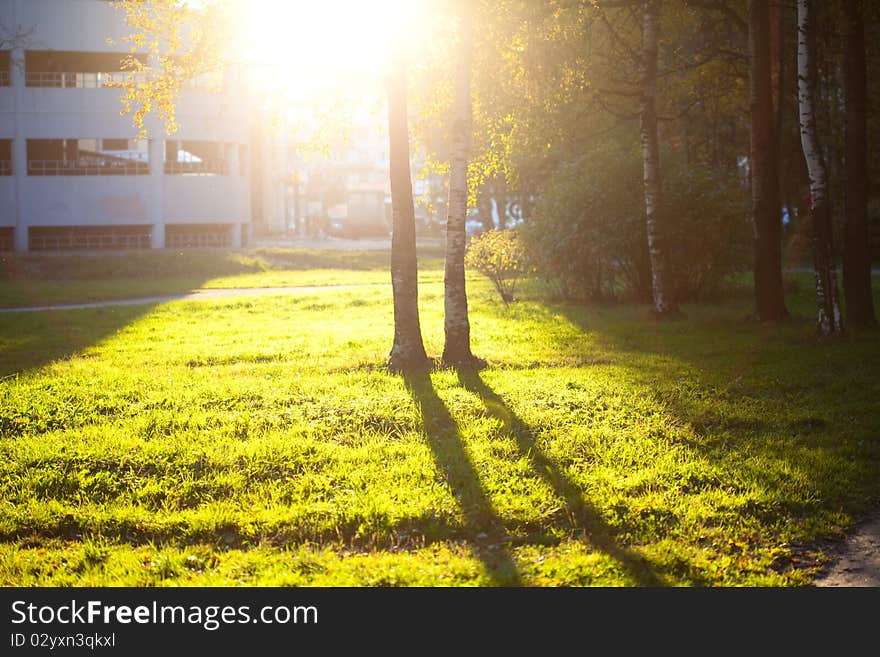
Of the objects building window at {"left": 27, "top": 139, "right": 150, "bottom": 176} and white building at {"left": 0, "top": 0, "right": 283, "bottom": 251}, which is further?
building window at {"left": 27, "top": 139, "right": 150, "bottom": 176}

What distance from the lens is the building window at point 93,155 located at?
4378 cm

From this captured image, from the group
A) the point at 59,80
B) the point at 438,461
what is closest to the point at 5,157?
the point at 59,80

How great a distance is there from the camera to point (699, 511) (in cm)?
611

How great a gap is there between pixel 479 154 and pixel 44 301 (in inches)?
500

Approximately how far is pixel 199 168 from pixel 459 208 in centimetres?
3658


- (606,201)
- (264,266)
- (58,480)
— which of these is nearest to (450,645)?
(58,480)

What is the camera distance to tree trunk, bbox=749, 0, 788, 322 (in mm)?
15070

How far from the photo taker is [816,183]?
13.0 m

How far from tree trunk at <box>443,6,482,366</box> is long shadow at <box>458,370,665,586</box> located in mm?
2141

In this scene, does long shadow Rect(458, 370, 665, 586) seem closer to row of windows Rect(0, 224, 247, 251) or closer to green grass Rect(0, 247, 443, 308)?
green grass Rect(0, 247, 443, 308)

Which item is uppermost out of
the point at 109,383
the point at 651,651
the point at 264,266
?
the point at 264,266

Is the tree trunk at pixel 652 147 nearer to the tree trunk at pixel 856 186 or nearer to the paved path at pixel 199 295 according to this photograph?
the tree trunk at pixel 856 186

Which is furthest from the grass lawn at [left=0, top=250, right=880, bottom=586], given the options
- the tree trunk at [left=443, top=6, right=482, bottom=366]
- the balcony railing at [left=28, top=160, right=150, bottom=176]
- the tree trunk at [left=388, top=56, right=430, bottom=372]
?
the balcony railing at [left=28, top=160, right=150, bottom=176]

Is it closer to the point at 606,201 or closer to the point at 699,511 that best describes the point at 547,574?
the point at 699,511
